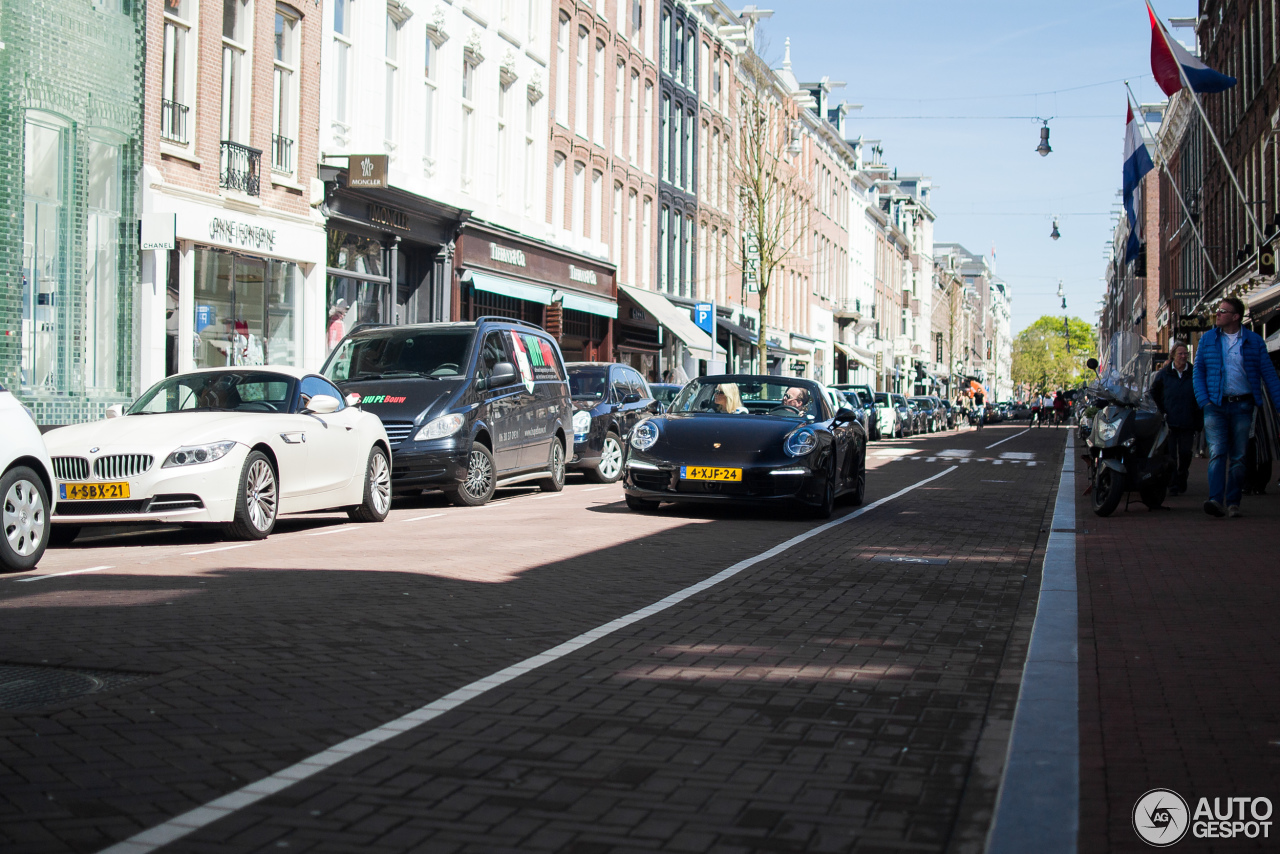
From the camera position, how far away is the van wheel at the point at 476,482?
1463 centimetres

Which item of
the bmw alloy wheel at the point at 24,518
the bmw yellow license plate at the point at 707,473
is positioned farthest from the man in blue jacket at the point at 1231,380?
the bmw alloy wheel at the point at 24,518

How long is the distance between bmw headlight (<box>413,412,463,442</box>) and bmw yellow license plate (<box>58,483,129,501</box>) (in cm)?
431

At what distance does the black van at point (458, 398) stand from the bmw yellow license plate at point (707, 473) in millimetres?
2708

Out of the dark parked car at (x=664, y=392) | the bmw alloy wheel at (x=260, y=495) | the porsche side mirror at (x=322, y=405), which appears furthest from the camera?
the dark parked car at (x=664, y=392)

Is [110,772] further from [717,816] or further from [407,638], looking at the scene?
[407,638]

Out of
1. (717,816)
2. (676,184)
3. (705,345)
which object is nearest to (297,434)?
(717,816)

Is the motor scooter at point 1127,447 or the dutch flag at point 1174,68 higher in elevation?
the dutch flag at point 1174,68

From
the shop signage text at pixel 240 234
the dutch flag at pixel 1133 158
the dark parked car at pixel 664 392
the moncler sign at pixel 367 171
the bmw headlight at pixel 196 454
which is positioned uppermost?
the dutch flag at pixel 1133 158

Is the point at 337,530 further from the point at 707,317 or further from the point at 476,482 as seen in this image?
the point at 707,317

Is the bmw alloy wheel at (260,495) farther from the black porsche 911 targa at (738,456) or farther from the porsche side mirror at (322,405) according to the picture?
the black porsche 911 targa at (738,456)

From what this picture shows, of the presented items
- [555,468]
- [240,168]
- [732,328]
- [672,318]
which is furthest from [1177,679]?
[732,328]

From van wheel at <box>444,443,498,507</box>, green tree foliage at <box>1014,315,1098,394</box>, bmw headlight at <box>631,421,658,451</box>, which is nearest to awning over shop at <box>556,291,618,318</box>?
van wheel at <box>444,443,498,507</box>

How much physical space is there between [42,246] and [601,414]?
7803 millimetres

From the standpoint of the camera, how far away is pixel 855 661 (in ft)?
19.8
